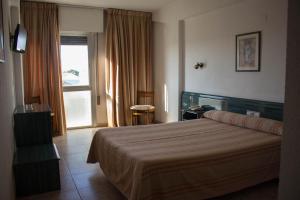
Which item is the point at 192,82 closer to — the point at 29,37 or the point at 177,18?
the point at 177,18

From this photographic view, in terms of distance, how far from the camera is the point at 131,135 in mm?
3184

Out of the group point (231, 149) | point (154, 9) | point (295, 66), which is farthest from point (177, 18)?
point (295, 66)

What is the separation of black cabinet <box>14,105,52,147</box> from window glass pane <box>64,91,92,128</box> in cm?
239

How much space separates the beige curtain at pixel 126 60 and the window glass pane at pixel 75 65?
0.51m

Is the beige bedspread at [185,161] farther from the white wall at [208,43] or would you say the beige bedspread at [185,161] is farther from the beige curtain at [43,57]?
the beige curtain at [43,57]

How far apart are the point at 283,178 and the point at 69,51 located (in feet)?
18.3

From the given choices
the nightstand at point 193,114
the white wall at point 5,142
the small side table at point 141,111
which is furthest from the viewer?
the small side table at point 141,111

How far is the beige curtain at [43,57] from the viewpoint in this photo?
Answer: 5113 mm

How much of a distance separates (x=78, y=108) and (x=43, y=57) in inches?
54.7

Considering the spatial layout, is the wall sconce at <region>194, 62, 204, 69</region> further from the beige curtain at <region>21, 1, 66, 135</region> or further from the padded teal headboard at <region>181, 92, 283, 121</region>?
the beige curtain at <region>21, 1, 66, 135</region>

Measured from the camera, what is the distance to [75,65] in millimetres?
5859

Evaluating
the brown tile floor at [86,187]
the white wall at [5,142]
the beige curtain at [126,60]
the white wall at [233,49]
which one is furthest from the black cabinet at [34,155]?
the white wall at [233,49]

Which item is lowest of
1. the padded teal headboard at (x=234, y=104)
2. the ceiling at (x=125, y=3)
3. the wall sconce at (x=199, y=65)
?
the padded teal headboard at (x=234, y=104)

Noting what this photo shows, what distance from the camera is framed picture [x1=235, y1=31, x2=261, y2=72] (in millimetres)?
3613
